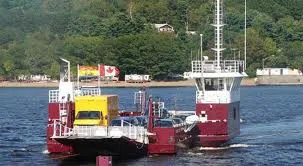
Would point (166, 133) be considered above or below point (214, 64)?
below

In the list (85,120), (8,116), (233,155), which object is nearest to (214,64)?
(233,155)

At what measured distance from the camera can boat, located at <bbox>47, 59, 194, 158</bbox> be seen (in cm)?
6956

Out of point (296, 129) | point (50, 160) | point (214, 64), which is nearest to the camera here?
point (50, 160)

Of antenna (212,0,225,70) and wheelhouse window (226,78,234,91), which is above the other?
antenna (212,0,225,70)

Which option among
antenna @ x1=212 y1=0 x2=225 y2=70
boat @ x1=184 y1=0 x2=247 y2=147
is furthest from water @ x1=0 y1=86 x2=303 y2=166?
antenna @ x1=212 y1=0 x2=225 y2=70

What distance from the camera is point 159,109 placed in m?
79.1

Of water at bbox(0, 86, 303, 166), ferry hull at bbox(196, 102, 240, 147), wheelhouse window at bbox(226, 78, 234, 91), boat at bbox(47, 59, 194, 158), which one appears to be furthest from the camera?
wheelhouse window at bbox(226, 78, 234, 91)

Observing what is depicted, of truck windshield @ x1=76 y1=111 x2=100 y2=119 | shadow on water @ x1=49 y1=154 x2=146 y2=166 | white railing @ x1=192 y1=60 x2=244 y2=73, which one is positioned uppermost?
white railing @ x1=192 y1=60 x2=244 y2=73

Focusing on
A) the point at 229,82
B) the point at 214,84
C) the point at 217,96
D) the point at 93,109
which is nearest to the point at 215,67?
the point at 214,84

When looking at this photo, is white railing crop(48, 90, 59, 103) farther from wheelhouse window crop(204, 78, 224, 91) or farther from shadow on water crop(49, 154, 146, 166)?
wheelhouse window crop(204, 78, 224, 91)

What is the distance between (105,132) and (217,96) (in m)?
16.0

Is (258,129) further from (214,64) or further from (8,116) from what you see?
(8,116)

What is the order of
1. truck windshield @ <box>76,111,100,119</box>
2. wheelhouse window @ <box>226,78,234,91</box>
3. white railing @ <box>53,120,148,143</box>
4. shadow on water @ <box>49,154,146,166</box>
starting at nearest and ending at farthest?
white railing @ <box>53,120,148,143</box>
shadow on water @ <box>49,154,146,166</box>
truck windshield @ <box>76,111,100,119</box>
wheelhouse window @ <box>226,78,234,91</box>

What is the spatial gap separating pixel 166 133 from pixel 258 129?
1274 inches
